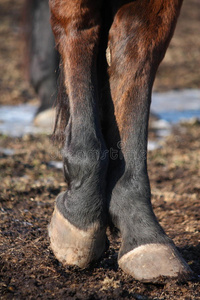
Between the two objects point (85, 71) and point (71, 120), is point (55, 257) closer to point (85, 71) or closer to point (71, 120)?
point (71, 120)

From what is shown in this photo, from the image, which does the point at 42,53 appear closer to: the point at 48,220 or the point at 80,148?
the point at 48,220

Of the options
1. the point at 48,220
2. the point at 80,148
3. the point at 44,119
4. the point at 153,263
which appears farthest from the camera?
the point at 44,119

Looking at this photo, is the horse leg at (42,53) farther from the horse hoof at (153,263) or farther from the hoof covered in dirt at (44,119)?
the horse hoof at (153,263)

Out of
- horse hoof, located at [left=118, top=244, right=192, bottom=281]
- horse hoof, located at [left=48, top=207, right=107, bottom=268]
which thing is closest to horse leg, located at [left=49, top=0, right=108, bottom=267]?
horse hoof, located at [left=48, top=207, right=107, bottom=268]

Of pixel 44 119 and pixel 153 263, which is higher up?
pixel 153 263

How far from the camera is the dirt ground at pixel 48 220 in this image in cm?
146

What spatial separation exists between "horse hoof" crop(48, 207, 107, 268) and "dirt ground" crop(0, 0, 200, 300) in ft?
0.13

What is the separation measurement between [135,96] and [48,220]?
0.77 meters

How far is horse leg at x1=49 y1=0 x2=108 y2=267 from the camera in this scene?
159cm

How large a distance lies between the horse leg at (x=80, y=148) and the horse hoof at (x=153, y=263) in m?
0.14

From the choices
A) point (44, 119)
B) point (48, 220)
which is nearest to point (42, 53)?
point (44, 119)

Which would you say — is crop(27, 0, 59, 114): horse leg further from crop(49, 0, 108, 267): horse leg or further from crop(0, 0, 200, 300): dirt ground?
crop(49, 0, 108, 267): horse leg

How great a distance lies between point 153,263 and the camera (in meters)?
1.51

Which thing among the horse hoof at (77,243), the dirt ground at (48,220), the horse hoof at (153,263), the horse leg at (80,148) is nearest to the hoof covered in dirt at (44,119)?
the dirt ground at (48,220)
